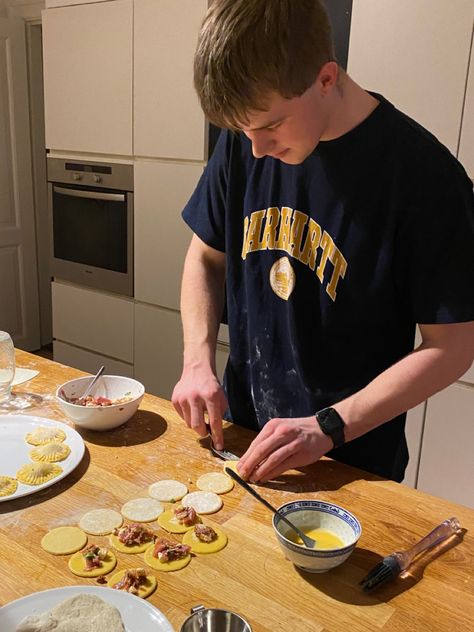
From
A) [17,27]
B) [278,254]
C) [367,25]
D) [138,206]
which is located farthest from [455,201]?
[17,27]

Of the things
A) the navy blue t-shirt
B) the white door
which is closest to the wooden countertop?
the navy blue t-shirt

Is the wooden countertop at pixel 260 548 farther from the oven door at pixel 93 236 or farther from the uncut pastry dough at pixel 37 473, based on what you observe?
the oven door at pixel 93 236

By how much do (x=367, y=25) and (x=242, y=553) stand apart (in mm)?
1684

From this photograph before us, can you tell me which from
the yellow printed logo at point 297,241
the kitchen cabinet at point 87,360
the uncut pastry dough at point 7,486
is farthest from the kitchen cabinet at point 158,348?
the uncut pastry dough at point 7,486

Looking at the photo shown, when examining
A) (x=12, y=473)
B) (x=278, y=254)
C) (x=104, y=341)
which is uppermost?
(x=278, y=254)

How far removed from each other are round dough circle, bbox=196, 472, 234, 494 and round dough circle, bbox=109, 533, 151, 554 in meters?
0.15

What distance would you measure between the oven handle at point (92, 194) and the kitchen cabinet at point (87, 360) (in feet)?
2.45

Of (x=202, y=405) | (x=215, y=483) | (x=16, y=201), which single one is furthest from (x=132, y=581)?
(x=16, y=201)

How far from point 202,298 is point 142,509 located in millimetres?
528

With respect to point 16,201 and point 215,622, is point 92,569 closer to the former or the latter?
point 215,622

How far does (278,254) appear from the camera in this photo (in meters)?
1.18

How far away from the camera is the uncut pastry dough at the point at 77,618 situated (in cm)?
66

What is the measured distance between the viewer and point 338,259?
1.10 meters

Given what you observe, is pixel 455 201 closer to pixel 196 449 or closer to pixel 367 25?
pixel 196 449
